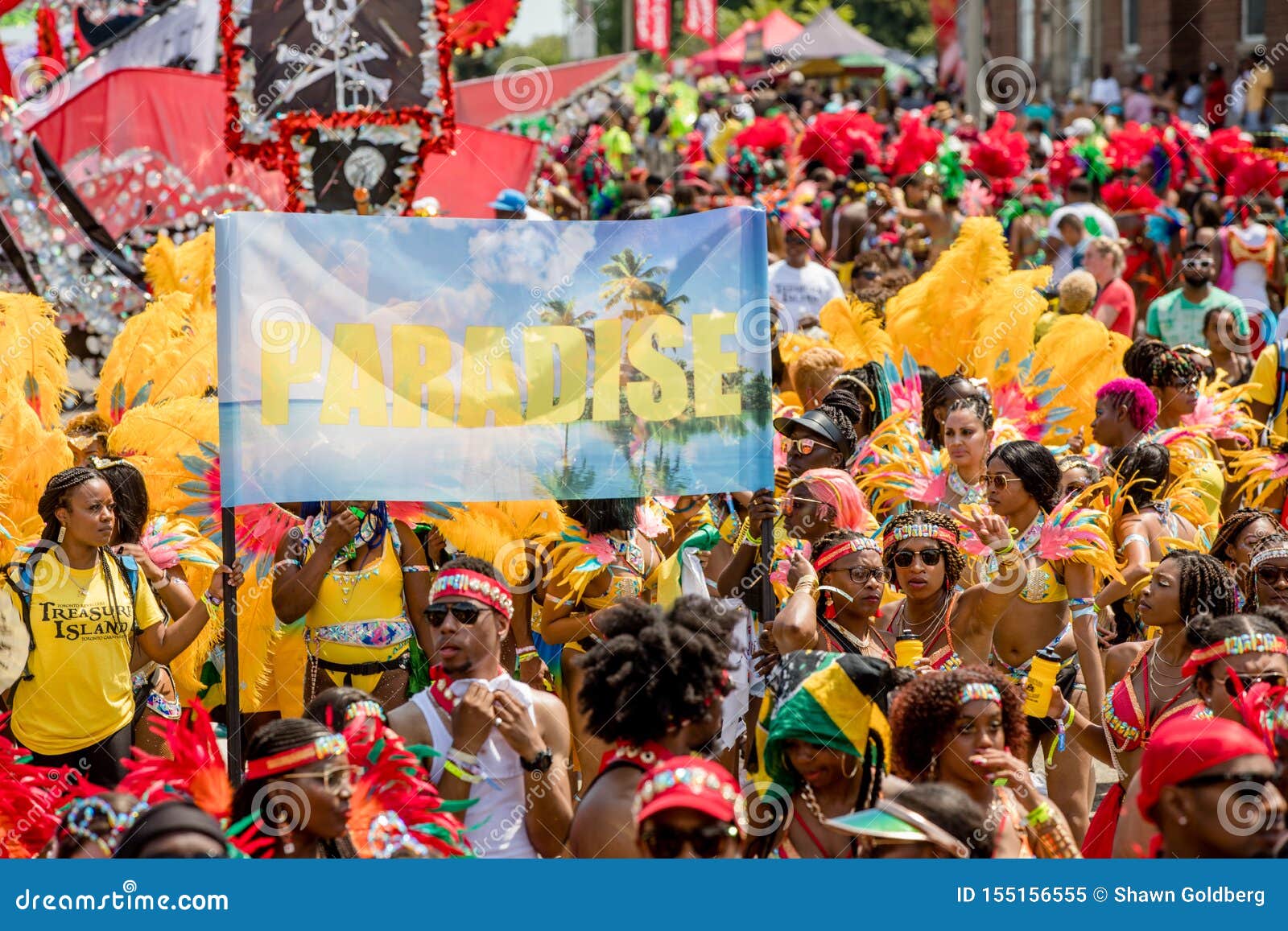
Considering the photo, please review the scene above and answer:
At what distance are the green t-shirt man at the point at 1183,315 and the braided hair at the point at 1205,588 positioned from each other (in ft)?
16.7

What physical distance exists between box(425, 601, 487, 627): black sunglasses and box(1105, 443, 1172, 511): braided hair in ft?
9.56

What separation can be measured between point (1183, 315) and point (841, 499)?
4811 millimetres

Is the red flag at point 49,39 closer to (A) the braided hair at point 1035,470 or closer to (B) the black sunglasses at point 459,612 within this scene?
(A) the braided hair at point 1035,470

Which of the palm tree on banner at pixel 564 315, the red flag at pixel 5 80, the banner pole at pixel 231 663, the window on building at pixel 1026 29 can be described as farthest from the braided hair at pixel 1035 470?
the window on building at pixel 1026 29

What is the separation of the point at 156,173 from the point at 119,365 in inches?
269

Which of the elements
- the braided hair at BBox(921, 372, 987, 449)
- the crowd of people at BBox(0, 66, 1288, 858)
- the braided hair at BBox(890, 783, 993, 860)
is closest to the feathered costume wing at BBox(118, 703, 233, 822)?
the crowd of people at BBox(0, 66, 1288, 858)

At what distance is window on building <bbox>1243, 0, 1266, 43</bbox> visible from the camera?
2744 cm

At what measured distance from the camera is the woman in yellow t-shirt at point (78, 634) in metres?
4.84

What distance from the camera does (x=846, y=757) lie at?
12.4 feet

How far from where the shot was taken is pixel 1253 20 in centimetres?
2764

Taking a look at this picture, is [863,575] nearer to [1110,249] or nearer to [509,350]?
[509,350]
